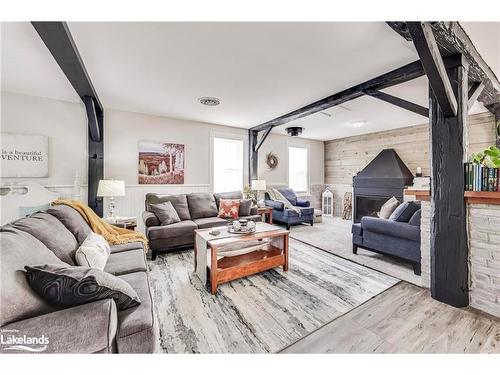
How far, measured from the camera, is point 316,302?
1959 mm

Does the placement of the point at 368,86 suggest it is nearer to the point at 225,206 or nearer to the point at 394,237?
the point at 394,237

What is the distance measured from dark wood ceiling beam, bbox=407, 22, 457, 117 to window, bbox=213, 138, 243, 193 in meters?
3.86

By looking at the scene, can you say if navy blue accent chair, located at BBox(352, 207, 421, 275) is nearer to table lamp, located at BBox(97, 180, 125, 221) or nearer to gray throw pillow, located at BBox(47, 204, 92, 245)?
gray throw pillow, located at BBox(47, 204, 92, 245)

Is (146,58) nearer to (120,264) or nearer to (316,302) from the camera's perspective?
(120,264)

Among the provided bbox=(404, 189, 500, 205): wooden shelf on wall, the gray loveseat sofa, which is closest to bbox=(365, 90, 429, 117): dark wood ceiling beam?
bbox=(404, 189, 500, 205): wooden shelf on wall

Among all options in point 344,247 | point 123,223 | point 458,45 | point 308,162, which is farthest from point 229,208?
point 308,162

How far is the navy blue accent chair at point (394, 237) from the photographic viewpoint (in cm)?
250

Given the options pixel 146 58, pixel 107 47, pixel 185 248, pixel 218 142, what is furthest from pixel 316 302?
pixel 218 142

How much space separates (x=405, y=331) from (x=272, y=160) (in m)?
4.67

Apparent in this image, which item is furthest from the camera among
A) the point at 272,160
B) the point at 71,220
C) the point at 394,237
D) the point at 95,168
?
the point at 272,160

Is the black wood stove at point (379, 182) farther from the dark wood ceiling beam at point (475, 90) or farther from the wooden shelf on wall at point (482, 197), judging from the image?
the wooden shelf on wall at point (482, 197)

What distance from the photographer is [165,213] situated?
333 cm

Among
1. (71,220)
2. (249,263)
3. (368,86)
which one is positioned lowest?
(249,263)
